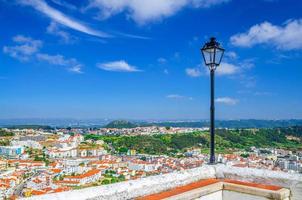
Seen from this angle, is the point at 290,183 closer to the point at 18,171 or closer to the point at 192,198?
the point at 192,198

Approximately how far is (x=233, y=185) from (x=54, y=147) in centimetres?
7911

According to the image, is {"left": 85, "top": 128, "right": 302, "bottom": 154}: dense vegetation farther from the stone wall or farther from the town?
the stone wall

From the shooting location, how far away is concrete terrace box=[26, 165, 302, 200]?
9.89ft

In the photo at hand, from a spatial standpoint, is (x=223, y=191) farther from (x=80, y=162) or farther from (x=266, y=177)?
(x=80, y=162)

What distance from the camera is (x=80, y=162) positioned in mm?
63719

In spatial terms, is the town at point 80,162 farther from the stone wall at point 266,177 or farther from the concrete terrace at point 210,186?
the concrete terrace at point 210,186

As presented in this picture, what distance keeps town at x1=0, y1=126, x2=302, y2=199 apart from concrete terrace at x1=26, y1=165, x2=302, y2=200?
22858mm

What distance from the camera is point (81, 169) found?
176 ft

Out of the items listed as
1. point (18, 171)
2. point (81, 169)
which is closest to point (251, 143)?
point (81, 169)

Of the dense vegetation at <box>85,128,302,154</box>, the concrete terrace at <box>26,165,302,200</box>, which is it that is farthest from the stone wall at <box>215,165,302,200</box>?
the dense vegetation at <box>85,128,302,154</box>

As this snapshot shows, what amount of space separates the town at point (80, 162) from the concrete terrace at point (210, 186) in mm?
22858

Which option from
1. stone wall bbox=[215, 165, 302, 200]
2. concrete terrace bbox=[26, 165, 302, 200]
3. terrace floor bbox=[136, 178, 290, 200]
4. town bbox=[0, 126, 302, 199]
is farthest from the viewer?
town bbox=[0, 126, 302, 199]

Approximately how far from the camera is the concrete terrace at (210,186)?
9.89 feet

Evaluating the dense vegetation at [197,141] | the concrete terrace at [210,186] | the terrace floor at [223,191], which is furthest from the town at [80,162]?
the terrace floor at [223,191]
